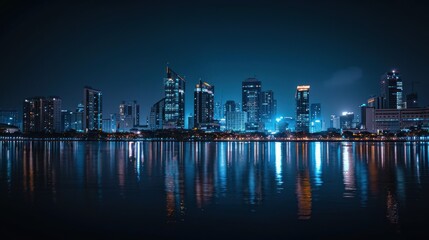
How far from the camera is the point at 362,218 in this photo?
14.5 meters

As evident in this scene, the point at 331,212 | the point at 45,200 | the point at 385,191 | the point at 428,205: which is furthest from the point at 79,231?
the point at 385,191

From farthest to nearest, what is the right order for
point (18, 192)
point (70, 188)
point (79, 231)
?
1. point (70, 188)
2. point (18, 192)
3. point (79, 231)

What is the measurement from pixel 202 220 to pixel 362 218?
546 cm

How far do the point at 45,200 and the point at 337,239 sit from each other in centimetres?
1235

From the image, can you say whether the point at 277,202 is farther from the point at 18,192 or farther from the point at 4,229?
the point at 18,192

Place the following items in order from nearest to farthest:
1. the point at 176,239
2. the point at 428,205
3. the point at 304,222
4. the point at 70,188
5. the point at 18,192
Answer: the point at 176,239 → the point at 304,222 → the point at 428,205 → the point at 18,192 → the point at 70,188

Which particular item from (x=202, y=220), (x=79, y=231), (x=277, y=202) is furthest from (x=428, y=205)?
(x=79, y=231)

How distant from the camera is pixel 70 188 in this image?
860 inches

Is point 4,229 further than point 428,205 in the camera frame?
No

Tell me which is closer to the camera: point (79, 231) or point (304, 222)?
point (79, 231)

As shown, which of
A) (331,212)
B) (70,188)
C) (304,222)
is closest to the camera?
(304,222)

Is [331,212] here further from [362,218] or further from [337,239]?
[337,239]

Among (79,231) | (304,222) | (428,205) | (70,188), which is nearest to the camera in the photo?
(79,231)

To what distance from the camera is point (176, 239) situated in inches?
472
